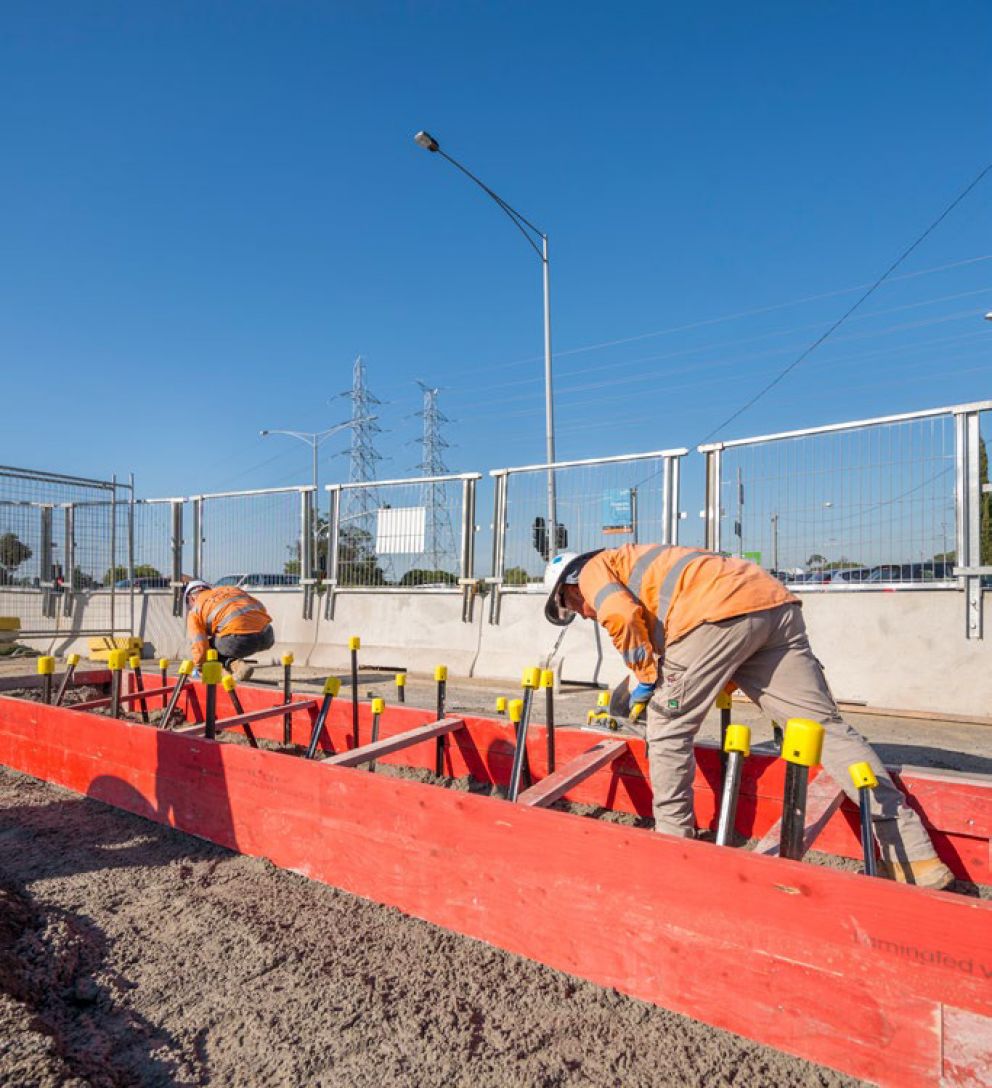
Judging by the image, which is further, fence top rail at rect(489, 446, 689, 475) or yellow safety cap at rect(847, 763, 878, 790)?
fence top rail at rect(489, 446, 689, 475)

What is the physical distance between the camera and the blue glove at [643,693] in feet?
10.7

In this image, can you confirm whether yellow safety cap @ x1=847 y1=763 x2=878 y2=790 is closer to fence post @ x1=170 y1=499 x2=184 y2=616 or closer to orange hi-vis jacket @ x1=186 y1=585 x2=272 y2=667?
orange hi-vis jacket @ x1=186 y1=585 x2=272 y2=667

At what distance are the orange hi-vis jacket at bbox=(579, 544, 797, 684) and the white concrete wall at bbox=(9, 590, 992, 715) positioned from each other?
15.1 feet

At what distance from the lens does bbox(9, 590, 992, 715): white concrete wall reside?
22.1 ft

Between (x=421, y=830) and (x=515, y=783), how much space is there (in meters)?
0.93

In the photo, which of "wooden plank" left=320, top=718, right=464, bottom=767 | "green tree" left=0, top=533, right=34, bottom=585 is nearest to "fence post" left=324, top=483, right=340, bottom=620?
"green tree" left=0, top=533, right=34, bottom=585

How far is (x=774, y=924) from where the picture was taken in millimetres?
1937

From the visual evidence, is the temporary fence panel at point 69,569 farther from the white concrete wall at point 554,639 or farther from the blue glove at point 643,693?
the blue glove at point 643,693

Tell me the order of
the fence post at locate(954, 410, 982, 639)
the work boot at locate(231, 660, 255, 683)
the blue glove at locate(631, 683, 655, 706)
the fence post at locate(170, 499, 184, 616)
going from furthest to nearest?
the fence post at locate(170, 499, 184, 616)
the work boot at locate(231, 660, 255, 683)
the fence post at locate(954, 410, 982, 639)
the blue glove at locate(631, 683, 655, 706)

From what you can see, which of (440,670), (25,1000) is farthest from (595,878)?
(440,670)

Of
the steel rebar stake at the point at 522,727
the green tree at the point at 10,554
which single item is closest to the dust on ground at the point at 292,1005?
the steel rebar stake at the point at 522,727

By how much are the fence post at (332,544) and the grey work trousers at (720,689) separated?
28.0ft

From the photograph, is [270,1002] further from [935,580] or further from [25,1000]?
[935,580]

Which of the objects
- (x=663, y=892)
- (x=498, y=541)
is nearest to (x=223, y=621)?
(x=498, y=541)
